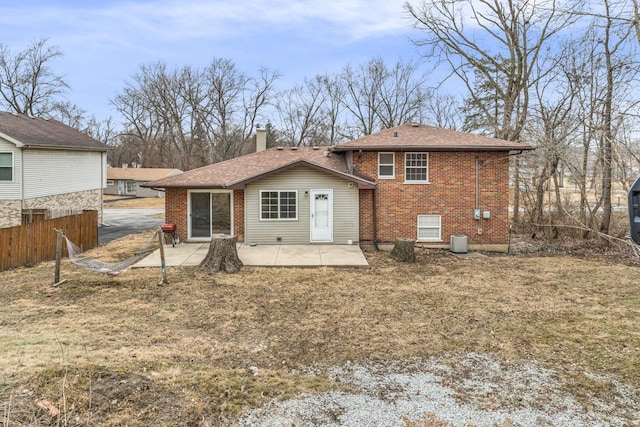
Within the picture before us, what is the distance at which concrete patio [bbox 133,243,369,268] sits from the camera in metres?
10.7

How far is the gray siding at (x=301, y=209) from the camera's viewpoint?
1319 cm

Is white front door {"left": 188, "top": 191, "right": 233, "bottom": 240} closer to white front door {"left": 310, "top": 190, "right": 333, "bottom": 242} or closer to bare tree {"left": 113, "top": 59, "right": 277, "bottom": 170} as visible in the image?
white front door {"left": 310, "top": 190, "right": 333, "bottom": 242}

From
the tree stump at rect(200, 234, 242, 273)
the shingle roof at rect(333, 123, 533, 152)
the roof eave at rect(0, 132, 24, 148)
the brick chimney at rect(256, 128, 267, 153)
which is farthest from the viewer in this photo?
the brick chimney at rect(256, 128, 267, 153)

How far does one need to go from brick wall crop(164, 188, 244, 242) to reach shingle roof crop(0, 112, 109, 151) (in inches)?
287

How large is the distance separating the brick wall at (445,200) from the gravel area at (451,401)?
8782mm

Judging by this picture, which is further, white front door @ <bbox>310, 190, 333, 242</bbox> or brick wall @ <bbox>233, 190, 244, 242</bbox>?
brick wall @ <bbox>233, 190, 244, 242</bbox>

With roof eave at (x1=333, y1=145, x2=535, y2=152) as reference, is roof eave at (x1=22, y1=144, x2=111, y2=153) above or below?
above

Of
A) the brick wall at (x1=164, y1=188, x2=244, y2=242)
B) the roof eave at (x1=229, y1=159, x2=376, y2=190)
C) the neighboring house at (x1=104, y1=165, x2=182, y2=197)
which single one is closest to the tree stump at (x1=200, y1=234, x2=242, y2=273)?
the roof eave at (x1=229, y1=159, x2=376, y2=190)

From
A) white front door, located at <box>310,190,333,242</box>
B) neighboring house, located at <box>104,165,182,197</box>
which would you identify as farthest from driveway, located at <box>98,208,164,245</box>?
neighboring house, located at <box>104,165,182,197</box>

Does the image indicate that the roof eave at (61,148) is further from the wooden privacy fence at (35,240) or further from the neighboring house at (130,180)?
the neighboring house at (130,180)

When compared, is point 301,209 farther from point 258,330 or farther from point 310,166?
point 258,330

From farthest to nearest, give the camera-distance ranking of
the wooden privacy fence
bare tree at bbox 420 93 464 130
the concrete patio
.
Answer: bare tree at bbox 420 93 464 130 → the concrete patio → the wooden privacy fence

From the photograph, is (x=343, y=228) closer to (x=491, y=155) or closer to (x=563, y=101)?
(x=491, y=155)

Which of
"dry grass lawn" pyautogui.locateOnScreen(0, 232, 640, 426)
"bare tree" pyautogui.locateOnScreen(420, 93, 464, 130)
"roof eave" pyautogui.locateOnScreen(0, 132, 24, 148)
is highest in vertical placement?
"bare tree" pyautogui.locateOnScreen(420, 93, 464, 130)
